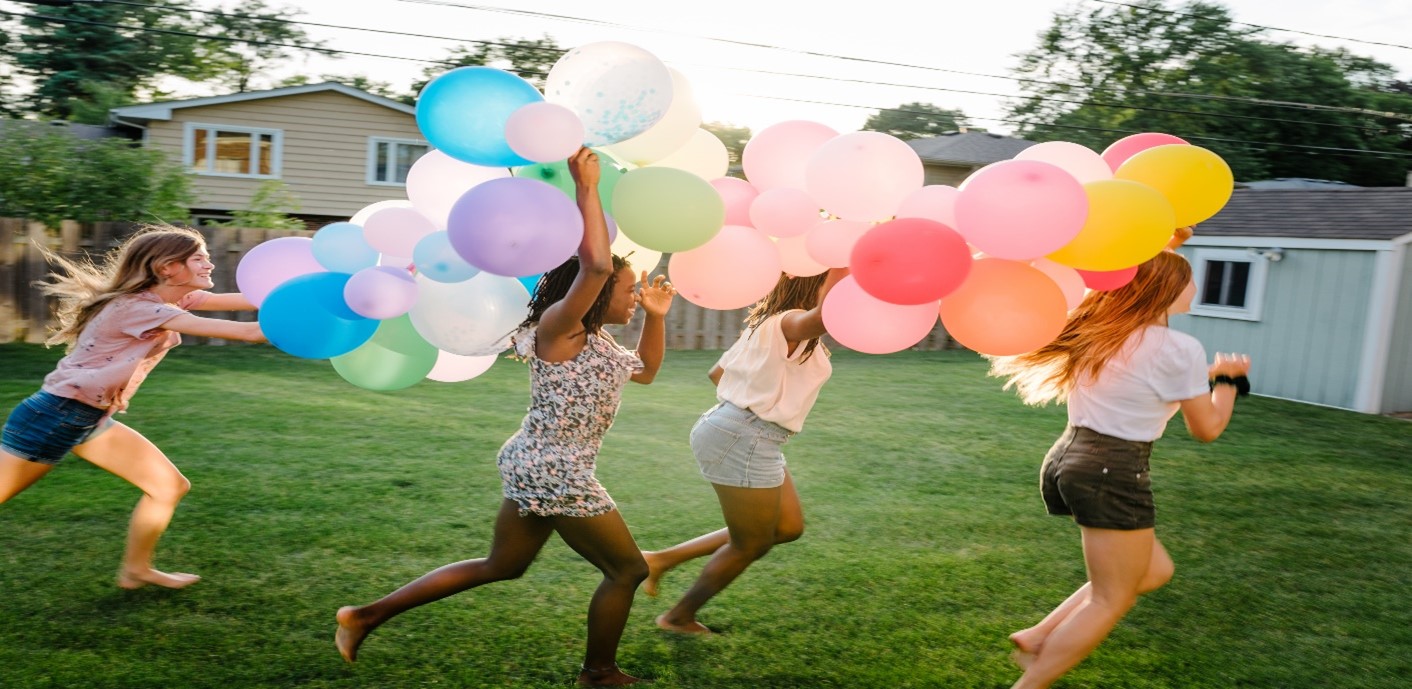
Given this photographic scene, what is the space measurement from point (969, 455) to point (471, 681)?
4.88m

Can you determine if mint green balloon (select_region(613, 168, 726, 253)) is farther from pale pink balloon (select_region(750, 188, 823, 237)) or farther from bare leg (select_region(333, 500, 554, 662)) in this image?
bare leg (select_region(333, 500, 554, 662))

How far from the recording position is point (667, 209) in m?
2.68

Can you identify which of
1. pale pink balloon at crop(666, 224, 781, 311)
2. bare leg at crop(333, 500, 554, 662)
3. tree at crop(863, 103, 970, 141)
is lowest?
bare leg at crop(333, 500, 554, 662)

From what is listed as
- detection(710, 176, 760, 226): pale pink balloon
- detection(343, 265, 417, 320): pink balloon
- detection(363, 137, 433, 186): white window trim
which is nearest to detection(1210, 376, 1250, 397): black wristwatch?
detection(710, 176, 760, 226): pale pink balloon

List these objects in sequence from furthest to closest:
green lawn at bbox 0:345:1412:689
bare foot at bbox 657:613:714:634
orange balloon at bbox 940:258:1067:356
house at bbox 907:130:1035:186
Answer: house at bbox 907:130:1035:186
bare foot at bbox 657:613:714:634
green lawn at bbox 0:345:1412:689
orange balloon at bbox 940:258:1067:356

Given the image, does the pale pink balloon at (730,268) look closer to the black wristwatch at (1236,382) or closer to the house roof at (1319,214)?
the black wristwatch at (1236,382)

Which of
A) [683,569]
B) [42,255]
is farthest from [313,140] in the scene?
[683,569]

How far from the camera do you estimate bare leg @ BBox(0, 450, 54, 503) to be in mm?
3473

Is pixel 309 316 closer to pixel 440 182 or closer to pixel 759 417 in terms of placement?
pixel 440 182

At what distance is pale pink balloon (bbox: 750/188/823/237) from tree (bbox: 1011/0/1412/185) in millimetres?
28689

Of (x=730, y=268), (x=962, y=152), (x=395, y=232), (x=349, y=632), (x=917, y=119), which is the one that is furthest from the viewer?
(x=917, y=119)

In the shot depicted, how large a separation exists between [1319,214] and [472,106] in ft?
44.1

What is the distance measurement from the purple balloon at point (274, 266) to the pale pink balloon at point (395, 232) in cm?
31

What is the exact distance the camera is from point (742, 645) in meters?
3.57
